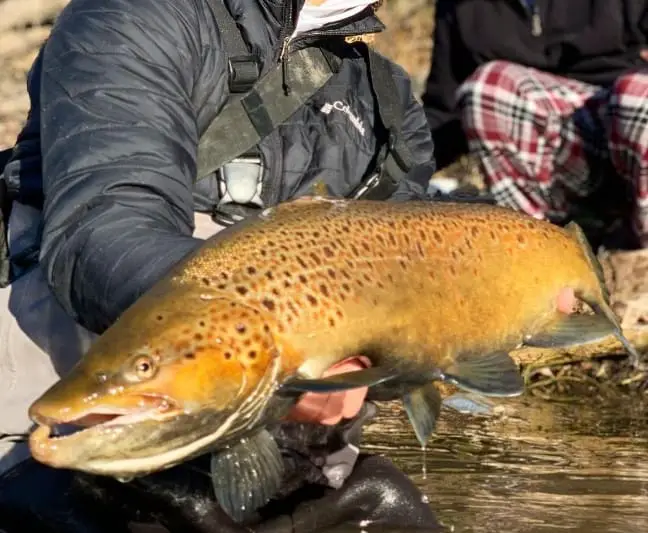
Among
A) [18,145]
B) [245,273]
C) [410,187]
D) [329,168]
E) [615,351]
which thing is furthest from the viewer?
[615,351]

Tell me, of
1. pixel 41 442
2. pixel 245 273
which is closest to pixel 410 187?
pixel 245 273

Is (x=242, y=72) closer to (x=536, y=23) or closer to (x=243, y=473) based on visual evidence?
(x=243, y=473)

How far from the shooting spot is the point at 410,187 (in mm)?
3676

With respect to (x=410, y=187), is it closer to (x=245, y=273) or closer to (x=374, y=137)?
(x=374, y=137)

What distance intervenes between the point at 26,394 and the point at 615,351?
9.53 feet

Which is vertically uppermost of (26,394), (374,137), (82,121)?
(82,121)

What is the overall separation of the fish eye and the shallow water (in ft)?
5.66

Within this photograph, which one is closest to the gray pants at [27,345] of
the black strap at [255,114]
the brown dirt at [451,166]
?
the black strap at [255,114]

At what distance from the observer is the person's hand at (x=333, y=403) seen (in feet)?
7.14

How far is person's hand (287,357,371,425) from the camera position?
7.14ft

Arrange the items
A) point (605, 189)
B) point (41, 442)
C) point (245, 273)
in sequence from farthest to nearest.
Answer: point (605, 189)
point (245, 273)
point (41, 442)

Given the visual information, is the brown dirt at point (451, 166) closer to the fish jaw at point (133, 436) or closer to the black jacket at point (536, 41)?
the black jacket at point (536, 41)

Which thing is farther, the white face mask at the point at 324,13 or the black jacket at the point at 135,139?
the white face mask at the point at 324,13

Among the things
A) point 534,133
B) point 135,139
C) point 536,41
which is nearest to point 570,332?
point 135,139
